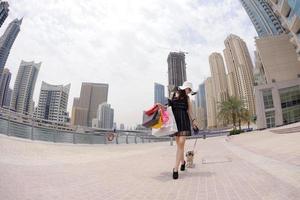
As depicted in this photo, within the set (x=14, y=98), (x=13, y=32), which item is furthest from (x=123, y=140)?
(x=13, y=32)

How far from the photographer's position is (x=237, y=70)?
372 feet

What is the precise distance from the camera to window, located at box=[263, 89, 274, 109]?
44497 mm

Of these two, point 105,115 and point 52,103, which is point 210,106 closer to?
point 105,115

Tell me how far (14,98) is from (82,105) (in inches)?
3076

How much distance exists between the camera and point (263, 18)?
109 metres

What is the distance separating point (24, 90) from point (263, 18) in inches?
4671

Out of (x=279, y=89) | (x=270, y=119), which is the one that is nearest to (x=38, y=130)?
(x=270, y=119)

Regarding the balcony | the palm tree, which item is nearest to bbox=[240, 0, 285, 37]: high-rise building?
the palm tree

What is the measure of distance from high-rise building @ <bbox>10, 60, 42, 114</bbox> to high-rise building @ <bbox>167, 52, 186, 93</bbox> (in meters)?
114

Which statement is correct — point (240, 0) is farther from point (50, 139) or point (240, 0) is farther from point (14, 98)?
point (50, 139)

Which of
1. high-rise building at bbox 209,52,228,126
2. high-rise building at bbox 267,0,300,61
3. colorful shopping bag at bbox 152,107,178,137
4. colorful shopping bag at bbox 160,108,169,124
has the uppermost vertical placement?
high-rise building at bbox 209,52,228,126

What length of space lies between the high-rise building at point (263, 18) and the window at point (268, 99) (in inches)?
2826

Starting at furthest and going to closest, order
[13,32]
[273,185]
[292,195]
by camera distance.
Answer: [13,32]
[273,185]
[292,195]

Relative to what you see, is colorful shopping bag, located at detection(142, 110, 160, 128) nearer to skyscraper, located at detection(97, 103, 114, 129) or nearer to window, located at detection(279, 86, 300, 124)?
window, located at detection(279, 86, 300, 124)
